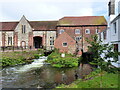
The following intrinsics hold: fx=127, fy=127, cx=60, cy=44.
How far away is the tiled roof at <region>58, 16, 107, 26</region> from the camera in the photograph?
1536 inches

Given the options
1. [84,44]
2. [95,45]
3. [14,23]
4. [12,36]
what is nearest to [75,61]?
[95,45]

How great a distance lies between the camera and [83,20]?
4044 centimetres

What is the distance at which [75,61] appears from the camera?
21.3 meters

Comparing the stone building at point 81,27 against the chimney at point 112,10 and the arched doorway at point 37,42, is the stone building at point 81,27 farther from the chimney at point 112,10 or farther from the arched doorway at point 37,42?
the chimney at point 112,10

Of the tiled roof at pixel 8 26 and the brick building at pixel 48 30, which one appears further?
the tiled roof at pixel 8 26

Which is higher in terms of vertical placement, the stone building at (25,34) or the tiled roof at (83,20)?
the tiled roof at (83,20)

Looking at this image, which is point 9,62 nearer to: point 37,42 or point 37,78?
point 37,78

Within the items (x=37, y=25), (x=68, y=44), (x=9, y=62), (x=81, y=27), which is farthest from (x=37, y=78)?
(x=37, y=25)

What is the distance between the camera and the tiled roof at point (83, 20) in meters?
39.0

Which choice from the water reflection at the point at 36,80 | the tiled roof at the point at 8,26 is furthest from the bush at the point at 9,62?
the tiled roof at the point at 8,26

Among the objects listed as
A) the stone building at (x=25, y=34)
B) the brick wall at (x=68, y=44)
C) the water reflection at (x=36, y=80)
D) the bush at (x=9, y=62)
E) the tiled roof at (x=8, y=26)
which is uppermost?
the tiled roof at (x=8, y=26)

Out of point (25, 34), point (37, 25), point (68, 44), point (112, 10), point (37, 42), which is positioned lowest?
point (68, 44)

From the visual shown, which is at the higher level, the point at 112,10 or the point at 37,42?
the point at 112,10

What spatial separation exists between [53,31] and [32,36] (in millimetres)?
6898
